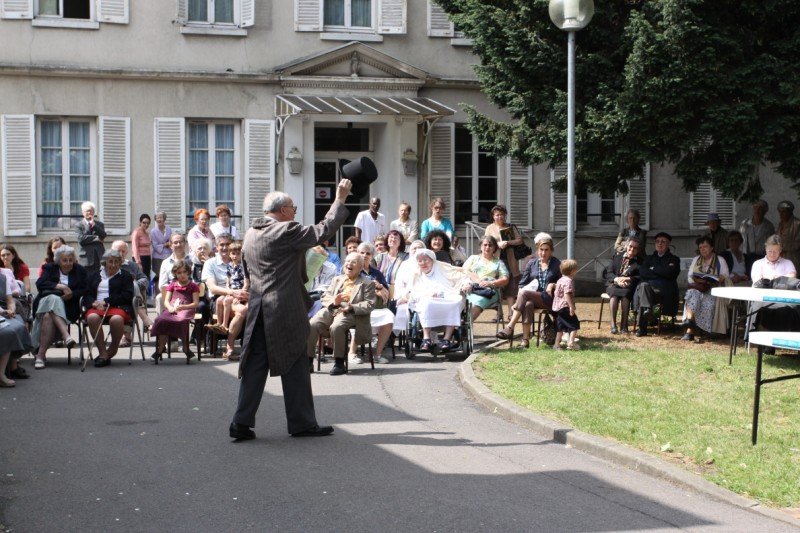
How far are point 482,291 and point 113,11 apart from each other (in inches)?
444

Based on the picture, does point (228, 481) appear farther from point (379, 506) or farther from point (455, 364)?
point (455, 364)

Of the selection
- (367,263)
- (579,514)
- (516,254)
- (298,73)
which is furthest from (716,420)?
(298,73)

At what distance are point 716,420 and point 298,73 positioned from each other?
15.7 m

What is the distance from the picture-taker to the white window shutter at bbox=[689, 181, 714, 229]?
86.0 feet

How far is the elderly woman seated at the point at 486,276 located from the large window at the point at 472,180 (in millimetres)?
8740

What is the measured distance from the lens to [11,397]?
11867 millimetres

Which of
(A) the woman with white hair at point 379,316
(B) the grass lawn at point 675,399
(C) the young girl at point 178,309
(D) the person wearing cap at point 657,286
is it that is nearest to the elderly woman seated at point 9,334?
(C) the young girl at point 178,309

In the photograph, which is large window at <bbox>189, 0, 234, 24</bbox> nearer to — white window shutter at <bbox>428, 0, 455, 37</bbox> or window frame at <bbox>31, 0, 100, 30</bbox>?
window frame at <bbox>31, 0, 100, 30</bbox>

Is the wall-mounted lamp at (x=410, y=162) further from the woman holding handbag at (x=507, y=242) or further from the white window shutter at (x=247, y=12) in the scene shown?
the woman holding handbag at (x=507, y=242)

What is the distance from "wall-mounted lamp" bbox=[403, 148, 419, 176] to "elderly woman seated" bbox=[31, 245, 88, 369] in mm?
10178

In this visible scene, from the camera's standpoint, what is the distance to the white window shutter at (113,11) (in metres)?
23.1

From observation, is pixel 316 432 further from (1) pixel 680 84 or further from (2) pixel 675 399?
(1) pixel 680 84

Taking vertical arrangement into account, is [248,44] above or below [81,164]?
above

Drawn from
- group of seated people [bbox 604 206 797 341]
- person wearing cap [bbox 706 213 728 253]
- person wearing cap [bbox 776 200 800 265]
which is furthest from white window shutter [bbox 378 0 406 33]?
person wearing cap [bbox 776 200 800 265]
